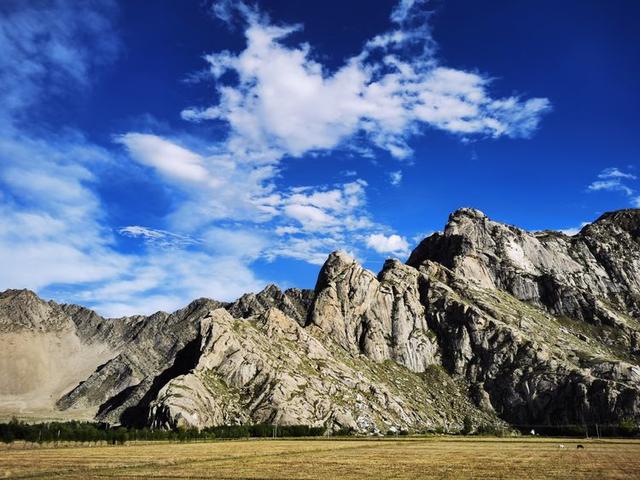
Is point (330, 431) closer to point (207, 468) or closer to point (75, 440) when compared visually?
point (75, 440)

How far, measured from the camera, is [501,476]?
4756cm

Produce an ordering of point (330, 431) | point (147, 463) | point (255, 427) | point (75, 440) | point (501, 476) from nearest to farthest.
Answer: point (501, 476) < point (147, 463) < point (75, 440) < point (255, 427) < point (330, 431)

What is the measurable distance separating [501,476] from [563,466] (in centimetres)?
1585

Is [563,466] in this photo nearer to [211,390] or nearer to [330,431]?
[330,431]

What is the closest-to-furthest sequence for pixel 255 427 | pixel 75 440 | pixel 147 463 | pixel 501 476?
1. pixel 501 476
2. pixel 147 463
3. pixel 75 440
4. pixel 255 427

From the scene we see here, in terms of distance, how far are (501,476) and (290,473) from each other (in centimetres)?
1948

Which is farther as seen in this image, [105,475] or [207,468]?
[207,468]

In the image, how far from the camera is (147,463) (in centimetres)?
6606

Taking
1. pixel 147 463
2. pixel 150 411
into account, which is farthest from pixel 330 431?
pixel 147 463

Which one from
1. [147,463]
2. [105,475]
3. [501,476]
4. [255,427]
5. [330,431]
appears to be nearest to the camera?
[501,476]

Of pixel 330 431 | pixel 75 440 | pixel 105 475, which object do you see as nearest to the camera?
pixel 105 475

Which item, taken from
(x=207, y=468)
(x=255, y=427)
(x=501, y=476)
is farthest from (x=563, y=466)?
(x=255, y=427)

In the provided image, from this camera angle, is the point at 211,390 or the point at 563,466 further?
the point at 211,390

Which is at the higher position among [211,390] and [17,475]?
[211,390]
